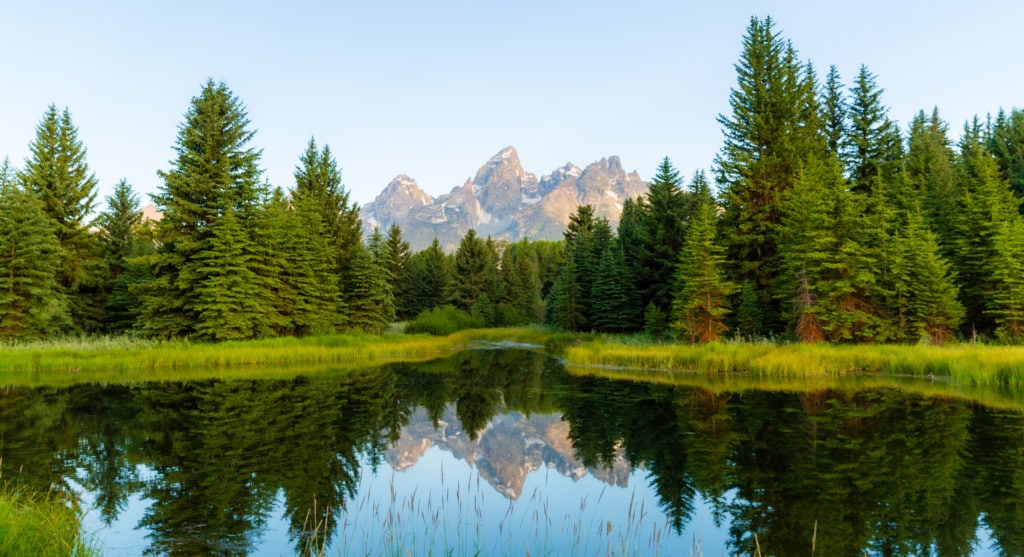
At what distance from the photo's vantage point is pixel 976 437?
11.7 m

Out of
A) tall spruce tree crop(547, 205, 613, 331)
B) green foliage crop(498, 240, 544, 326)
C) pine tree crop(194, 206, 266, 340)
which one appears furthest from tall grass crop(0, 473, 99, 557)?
green foliage crop(498, 240, 544, 326)

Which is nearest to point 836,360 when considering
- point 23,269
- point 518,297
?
point 23,269

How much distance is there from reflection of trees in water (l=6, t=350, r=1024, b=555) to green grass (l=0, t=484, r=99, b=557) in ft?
3.29

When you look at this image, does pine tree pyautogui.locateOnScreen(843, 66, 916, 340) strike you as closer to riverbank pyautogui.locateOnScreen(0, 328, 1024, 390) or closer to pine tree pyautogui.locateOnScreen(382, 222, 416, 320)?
riverbank pyautogui.locateOnScreen(0, 328, 1024, 390)

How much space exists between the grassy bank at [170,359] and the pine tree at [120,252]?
889 cm

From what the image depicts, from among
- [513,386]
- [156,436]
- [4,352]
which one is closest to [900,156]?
[513,386]

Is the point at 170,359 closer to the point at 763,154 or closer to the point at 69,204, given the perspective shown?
the point at 69,204

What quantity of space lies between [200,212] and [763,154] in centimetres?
3600

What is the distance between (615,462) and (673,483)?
173cm

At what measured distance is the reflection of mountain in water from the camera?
10.9 meters

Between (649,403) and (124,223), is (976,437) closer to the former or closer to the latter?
(649,403)

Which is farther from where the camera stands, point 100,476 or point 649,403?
point 649,403

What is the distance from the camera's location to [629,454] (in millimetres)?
11797

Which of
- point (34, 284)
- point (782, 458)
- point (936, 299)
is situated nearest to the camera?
point (782, 458)
